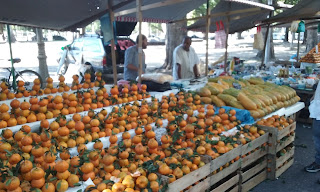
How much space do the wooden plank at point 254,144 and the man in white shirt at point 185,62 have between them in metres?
3.35

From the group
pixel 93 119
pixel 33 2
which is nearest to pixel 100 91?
pixel 93 119

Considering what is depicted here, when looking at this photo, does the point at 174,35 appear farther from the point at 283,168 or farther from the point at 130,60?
the point at 283,168

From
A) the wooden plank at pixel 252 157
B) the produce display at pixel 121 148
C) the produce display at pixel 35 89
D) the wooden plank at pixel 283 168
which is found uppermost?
the produce display at pixel 35 89

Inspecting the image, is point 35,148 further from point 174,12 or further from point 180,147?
point 174,12

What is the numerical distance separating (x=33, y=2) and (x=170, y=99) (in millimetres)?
2706

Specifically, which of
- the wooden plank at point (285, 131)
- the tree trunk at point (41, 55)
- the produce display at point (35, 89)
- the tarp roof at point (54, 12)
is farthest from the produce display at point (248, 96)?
the tree trunk at point (41, 55)

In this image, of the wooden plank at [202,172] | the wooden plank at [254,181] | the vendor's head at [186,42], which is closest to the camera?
the wooden plank at [202,172]

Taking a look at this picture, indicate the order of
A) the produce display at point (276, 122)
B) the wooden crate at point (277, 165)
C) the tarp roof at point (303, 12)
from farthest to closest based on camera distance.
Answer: the tarp roof at point (303, 12) → the produce display at point (276, 122) → the wooden crate at point (277, 165)

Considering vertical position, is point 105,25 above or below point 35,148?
above

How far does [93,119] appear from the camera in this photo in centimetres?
331

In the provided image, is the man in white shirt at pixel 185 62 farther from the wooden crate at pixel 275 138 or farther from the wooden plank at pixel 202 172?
the wooden plank at pixel 202 172

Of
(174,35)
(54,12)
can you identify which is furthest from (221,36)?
(174,35)

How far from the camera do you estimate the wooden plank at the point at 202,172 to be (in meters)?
2.72

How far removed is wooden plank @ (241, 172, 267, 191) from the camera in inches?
152
